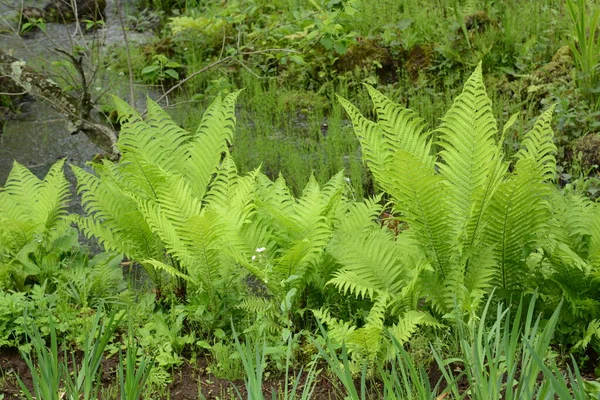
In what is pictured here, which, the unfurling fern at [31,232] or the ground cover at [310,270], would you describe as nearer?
the ground cover at [310,270]

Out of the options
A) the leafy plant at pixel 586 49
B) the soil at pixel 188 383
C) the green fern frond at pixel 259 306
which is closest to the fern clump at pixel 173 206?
the green fern frond at pixel 259 306

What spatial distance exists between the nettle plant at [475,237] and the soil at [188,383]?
0.37 metres

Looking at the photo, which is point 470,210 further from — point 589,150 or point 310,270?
point 589,150

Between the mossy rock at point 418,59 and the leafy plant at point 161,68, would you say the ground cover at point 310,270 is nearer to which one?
the leafy plant at point 161,68

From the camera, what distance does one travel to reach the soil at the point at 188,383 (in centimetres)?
320

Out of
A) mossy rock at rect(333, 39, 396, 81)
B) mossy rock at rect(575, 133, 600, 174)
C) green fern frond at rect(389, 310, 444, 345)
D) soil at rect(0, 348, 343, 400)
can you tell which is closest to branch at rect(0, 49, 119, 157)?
soil at rect(0, 348, 343, 400)

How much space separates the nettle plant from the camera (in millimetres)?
3268

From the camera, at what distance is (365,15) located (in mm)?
7895

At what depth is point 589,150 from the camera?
557 cm

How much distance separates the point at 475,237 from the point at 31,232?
2181 millimetres

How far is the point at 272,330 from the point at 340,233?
547 mm

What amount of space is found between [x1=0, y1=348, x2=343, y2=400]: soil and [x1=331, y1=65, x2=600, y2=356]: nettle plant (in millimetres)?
370

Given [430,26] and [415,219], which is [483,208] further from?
[430,26]

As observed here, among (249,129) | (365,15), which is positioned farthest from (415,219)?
(365,15)
